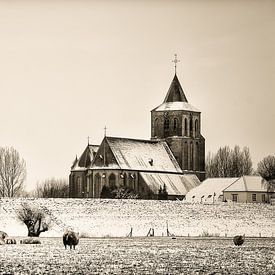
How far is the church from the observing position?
109 ft

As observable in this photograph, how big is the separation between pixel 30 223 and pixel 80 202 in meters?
2.85

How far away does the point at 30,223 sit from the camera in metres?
18.2

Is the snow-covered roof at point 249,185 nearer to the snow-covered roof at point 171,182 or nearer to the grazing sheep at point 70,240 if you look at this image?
the snow-covered roof at point 171,182

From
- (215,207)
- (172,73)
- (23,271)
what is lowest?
(23,271)

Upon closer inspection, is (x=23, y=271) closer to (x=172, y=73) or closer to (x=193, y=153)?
(x=172, y=73)

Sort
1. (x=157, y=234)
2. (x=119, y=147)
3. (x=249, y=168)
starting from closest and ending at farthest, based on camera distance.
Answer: (x=157, y=234) < (x=249, y=168) < (x=119, y=147)

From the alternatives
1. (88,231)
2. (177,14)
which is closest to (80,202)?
(88,231)

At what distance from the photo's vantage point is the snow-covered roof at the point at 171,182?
3394 cm

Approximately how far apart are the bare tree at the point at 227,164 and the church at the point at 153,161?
2.55ft

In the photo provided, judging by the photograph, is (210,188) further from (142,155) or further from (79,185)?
(79,185)

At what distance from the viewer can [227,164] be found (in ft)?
96.6

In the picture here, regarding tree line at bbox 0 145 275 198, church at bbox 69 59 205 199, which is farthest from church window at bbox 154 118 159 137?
tree line at bbox 0 145 275 198

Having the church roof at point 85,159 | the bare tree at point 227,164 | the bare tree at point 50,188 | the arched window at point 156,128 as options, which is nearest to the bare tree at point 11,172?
the bare tree at point 50,188

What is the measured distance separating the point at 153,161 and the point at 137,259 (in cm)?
2428
